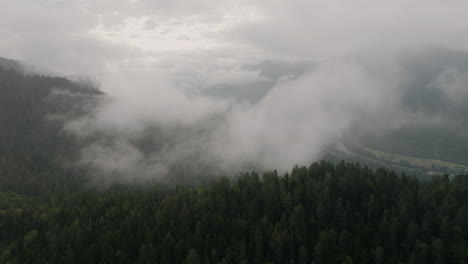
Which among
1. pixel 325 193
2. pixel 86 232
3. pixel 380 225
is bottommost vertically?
pixel 86 232

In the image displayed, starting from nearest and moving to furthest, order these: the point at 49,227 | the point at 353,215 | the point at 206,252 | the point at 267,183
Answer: the point at 206,252 → the point at 353,215 → the point at 49,227 → the point at 267,183

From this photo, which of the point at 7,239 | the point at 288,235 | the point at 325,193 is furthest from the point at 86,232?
the point at 325,193

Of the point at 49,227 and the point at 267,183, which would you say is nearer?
the point at 49,227

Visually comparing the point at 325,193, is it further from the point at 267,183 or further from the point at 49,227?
the point at 49,227

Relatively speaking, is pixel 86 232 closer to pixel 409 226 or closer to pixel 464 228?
pixel 409 226

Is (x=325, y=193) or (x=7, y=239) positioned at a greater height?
(x=325, y=193)

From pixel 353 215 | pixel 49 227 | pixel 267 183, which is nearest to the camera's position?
pixel 353 215
